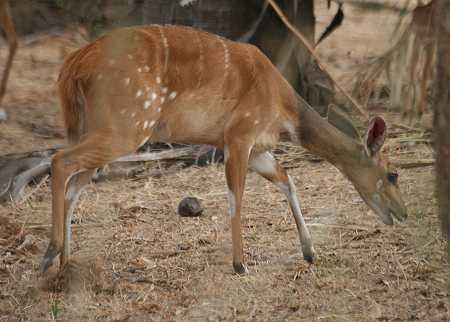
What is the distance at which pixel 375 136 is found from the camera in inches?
195

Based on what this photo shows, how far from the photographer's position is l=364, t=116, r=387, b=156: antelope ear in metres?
4.82

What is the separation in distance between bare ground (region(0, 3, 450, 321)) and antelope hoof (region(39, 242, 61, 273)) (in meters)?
→ 0.05

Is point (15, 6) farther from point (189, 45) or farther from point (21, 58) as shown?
point (189, 45)

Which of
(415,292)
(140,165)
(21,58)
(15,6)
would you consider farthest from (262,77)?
(15,6)

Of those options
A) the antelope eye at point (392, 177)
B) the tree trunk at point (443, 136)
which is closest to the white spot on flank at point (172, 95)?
the antelope eye at point (392, 177)

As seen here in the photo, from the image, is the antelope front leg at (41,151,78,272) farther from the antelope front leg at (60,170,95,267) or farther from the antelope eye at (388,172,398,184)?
the antelope eye at (388,172,398,184)

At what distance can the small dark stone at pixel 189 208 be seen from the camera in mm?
5605

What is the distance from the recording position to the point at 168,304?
13.7 feet

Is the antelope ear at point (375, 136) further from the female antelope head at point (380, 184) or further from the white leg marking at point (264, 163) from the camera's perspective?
the white leg marking at point (264, 163)

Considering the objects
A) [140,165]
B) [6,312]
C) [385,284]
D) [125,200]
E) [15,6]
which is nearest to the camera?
[6,312]

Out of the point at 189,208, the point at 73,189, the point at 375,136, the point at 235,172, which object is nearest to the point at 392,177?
the point at 375,136

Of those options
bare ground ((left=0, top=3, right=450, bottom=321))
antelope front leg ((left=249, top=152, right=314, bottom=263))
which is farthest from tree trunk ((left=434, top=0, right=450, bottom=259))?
antelope front leg ((left=249, top=152, right=314, bottom=263))

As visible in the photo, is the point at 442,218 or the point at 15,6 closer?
the point at 442,218

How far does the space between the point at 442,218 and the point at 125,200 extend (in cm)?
393
